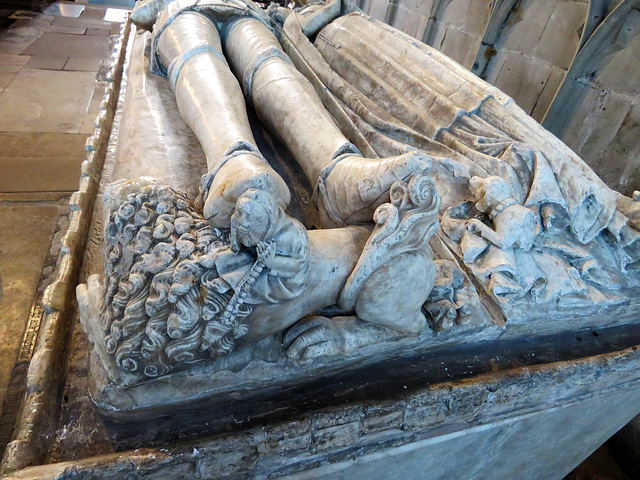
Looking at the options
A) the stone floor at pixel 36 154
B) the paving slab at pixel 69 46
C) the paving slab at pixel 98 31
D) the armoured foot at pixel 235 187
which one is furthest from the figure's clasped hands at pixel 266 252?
the paving slab at pixel 98 31

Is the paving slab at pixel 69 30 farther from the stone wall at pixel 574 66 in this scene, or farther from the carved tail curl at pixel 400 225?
the carved tail curl at pixel 400 225

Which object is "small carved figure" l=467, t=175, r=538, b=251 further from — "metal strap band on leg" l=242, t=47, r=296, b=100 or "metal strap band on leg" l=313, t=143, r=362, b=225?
"metal strap band on leg" l=242, t=47, r=296, b=100

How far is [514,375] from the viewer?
1.46 m

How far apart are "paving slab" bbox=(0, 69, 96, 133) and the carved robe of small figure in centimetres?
384

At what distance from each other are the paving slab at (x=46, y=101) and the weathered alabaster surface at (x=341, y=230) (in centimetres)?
207

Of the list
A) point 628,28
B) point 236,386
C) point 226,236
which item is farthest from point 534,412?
point 628,28

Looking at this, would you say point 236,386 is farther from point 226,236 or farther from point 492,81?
point 492,81

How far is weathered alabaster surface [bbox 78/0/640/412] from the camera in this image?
1.04 metres

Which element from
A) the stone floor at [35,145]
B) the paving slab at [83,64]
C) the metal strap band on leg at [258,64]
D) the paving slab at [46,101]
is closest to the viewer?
the metal strap band on leg at [258,64]

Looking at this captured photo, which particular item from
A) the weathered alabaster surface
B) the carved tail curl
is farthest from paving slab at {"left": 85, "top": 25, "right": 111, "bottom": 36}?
the carved tail curl

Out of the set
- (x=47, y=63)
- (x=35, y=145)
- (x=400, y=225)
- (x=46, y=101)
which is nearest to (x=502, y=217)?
(x=400, y=225)

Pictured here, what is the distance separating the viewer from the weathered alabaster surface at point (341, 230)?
3.40 ft

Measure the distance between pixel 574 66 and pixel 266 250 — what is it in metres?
3.28

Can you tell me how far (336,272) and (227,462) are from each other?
616 millimetres
